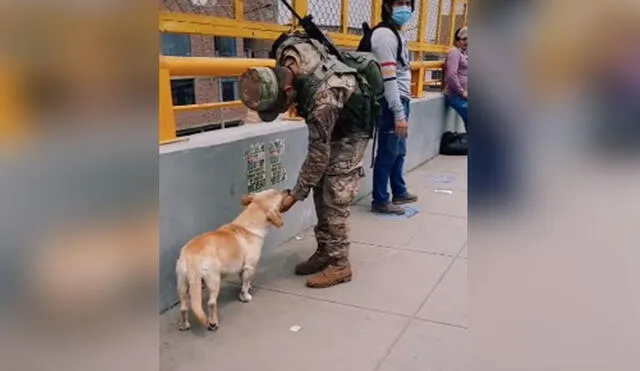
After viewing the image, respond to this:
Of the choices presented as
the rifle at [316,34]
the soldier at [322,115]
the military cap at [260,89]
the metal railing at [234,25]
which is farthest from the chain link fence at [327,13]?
the military cap at [260,89]

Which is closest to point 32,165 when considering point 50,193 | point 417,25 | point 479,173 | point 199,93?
point 50,193

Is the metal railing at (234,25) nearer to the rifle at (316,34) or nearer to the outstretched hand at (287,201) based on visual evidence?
the rifle at (316,34)

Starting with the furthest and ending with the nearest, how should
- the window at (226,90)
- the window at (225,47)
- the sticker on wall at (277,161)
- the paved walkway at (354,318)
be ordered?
the window at (226,90) → the window at (225,47) → the sticker on wall at (277,161) → the paved walkway at (354,318)

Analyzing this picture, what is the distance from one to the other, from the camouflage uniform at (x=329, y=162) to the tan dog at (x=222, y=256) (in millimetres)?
215

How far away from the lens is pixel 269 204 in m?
3.38

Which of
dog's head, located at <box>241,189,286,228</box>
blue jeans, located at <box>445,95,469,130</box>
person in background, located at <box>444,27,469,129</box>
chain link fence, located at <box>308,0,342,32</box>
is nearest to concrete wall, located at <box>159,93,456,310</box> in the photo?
dog's head, located at <box>241,189,286,228</box>

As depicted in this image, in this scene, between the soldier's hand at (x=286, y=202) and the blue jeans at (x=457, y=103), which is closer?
the soldier's hand at (x=286, y=202)

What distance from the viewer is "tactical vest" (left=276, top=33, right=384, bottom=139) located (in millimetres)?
3260

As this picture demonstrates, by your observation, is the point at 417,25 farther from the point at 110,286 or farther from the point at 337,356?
the point at 110,286

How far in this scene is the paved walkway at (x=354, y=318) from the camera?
9.07 ft

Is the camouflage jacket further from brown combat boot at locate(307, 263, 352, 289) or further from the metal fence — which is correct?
the metal fence

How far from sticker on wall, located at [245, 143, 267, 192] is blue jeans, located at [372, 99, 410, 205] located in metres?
1.21

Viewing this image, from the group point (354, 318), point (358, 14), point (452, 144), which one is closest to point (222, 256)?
point (354, 318)

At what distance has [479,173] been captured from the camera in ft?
3.50
